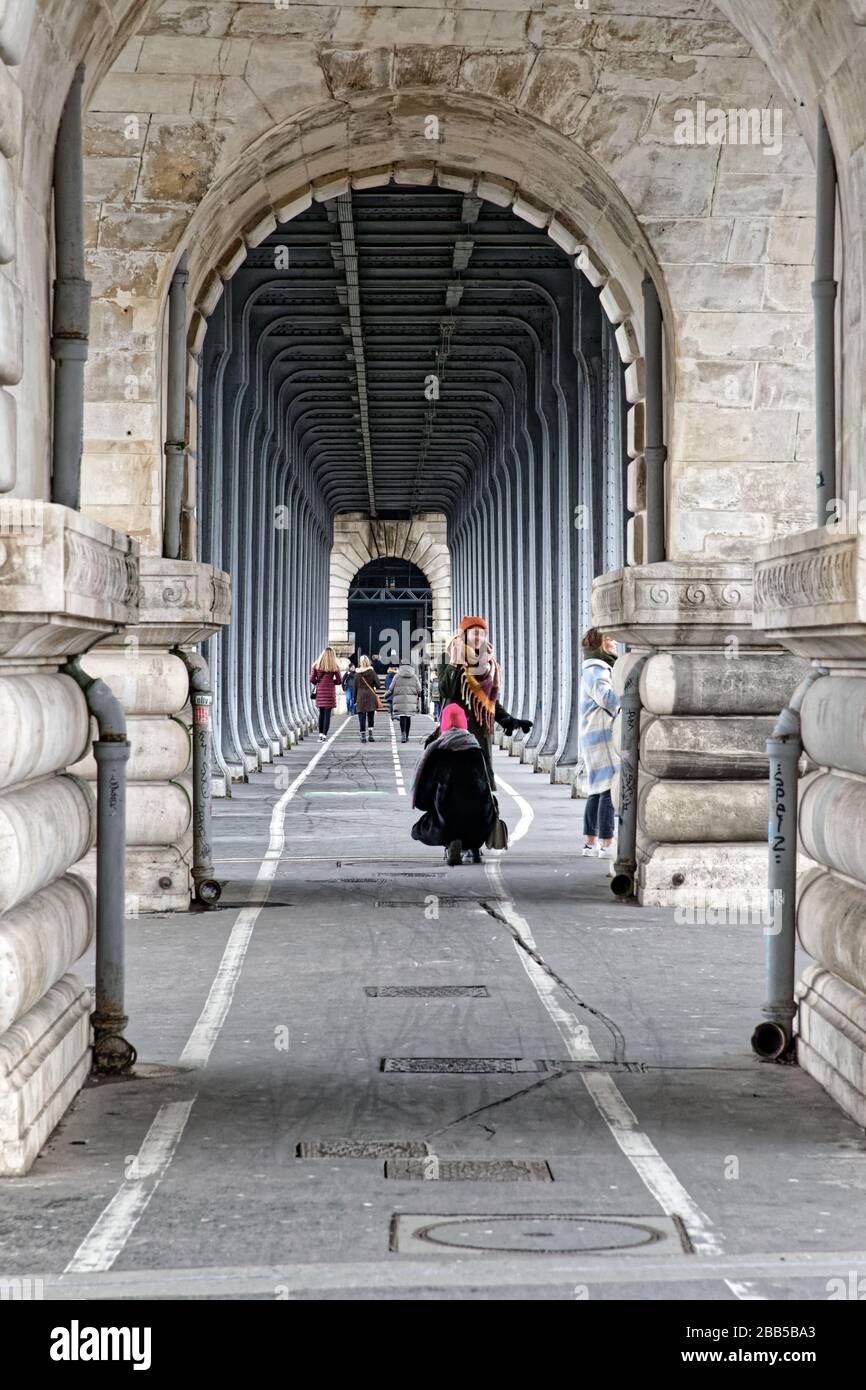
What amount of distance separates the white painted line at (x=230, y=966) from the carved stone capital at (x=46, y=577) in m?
1.97

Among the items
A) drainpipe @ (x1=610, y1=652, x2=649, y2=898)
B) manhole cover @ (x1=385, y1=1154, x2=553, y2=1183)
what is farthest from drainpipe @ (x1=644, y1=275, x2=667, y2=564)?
manhole cover @ (x1=385, y1=1154, x2=553, y2=1183)

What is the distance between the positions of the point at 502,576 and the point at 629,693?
95.4 feet

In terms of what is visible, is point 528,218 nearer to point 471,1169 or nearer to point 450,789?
point 450,789

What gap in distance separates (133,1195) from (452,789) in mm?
8580

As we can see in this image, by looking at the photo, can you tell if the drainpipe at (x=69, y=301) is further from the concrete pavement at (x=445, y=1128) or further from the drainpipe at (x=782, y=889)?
the drainpipe at (x=782, y=889)

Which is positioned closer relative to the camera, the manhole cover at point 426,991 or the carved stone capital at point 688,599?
the manhole cover at point 426,991

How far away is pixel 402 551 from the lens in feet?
221

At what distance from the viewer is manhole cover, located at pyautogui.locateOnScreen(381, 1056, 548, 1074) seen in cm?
712

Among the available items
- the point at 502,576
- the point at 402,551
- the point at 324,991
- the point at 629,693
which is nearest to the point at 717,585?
the point at 629,693

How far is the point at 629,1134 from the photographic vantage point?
20.1 feet

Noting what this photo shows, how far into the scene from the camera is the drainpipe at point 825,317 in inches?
284

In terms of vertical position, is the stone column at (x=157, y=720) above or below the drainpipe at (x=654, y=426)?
below

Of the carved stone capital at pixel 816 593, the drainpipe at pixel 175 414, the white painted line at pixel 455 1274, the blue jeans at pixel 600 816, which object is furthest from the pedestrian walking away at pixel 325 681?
the white painted line at pixel 455 1274

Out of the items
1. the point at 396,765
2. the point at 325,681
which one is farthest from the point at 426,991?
the point at 325,681
